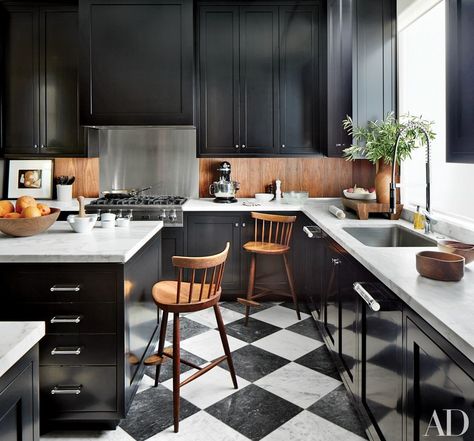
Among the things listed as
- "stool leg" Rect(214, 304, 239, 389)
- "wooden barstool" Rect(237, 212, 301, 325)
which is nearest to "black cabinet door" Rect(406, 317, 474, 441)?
"stool leg" Rect(214, 304, 239, 389)

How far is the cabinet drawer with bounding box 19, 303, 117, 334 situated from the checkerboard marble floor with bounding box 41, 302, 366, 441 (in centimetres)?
Answer: 52

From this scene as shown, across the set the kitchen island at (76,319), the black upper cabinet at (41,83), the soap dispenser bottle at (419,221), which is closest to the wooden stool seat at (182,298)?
the kitchen island at (76,319)

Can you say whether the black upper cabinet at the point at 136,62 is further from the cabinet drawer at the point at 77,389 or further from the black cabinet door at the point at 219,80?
the cabinet drawer at the point at 77,389

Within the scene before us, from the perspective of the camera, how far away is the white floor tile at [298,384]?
2.68 meters

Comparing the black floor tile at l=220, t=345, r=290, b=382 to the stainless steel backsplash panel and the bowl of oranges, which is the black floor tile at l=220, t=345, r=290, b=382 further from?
the stainless steel backsplash panel

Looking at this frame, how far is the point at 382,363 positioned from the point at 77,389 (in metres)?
1.40

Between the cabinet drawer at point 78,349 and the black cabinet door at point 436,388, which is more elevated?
the black cabinet door at point 436,388

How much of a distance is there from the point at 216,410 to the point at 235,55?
3.25m

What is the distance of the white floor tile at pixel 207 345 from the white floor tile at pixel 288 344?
0.16 m

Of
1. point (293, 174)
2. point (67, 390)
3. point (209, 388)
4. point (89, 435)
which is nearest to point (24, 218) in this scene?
point (67, 390)

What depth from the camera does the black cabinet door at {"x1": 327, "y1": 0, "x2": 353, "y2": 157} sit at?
393 centimetres

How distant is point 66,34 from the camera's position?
14.8ft

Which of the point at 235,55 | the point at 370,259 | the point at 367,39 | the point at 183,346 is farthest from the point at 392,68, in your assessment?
the point at 183,346

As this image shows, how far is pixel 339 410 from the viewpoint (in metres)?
2.53
